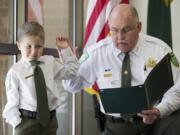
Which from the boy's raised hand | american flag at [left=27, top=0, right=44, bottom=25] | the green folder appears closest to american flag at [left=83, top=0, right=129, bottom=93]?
american flag at [left=27, top=0, right=44, bottom=25]

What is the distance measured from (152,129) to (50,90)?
675 mm

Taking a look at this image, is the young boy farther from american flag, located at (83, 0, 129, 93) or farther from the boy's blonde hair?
american flag, located at (83, 0, 129, 93)

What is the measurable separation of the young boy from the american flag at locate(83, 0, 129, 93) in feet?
4.11

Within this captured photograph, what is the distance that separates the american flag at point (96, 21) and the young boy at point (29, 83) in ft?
4.11

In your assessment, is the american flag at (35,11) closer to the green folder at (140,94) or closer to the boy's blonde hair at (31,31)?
the boy's blonde hair at (31,31)

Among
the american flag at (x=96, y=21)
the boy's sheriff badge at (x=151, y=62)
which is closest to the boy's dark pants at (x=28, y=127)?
the boy's sheriff badge at (x=151, y=62)

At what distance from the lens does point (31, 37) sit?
2244 mm

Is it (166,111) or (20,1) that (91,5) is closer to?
(20,1)

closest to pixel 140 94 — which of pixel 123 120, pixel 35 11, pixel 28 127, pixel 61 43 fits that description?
pixel 123 120

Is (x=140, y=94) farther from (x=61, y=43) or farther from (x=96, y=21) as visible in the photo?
(x=96, y=21)

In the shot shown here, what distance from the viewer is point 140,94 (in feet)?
6.18

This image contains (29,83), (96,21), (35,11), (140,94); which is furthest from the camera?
(96,21)

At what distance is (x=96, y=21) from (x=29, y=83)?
60.2 inches

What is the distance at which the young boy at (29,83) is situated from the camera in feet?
7.26
